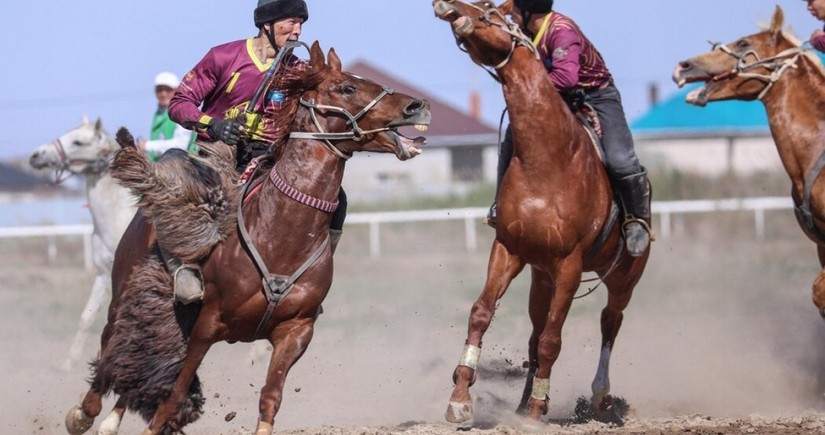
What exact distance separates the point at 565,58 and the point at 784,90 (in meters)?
1.45

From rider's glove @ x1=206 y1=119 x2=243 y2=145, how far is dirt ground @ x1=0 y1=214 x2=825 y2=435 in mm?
1361

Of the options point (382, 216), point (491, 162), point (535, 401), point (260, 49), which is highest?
point (260, 49)

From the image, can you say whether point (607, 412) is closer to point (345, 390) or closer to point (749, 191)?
point (345, 390)

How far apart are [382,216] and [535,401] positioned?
37.6 ft

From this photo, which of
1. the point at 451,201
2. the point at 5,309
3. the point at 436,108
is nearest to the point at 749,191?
the point at 451,201

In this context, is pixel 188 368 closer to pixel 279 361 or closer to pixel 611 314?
pixel 279 361

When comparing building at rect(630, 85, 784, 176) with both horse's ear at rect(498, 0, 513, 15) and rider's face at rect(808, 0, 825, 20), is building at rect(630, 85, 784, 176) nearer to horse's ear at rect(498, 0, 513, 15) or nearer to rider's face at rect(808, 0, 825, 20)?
rider's face at rect(808, 0, 825, 20)

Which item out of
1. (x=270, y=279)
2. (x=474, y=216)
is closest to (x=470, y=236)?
(x=474, y=216)

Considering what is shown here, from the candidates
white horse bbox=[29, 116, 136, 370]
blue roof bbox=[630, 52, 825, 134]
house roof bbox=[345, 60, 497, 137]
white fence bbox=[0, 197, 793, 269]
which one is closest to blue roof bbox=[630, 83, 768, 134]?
blue roof bbox=[630, 52, 825, 134]

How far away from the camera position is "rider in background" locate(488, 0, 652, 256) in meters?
6.98

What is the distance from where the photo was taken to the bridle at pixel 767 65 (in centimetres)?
743

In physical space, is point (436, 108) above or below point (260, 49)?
below

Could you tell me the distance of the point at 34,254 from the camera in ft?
62.3

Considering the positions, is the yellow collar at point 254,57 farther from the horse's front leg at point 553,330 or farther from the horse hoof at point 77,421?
the horse hoof at point 77,421
